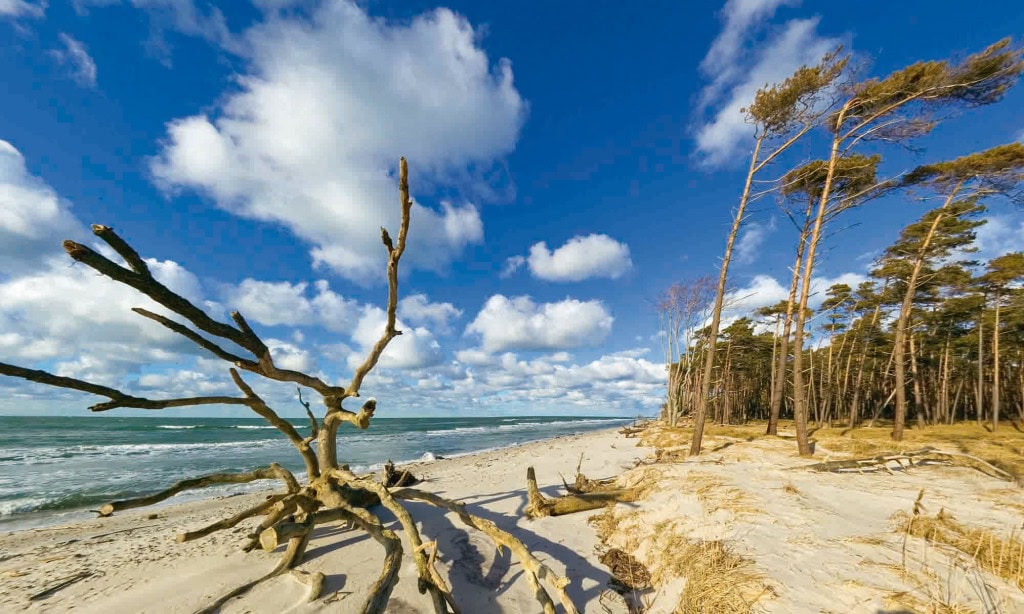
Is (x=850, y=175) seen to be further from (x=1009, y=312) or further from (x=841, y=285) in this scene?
(x=1009, y=312)

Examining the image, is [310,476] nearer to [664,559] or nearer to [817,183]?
[664,559]

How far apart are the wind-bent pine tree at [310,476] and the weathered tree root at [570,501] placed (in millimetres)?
1813

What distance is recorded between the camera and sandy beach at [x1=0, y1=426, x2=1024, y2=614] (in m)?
3.22

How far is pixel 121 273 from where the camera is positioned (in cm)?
273

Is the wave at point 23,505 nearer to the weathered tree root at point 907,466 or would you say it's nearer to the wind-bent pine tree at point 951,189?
the weathered tree root at point 907,466

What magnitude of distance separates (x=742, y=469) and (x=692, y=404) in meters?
43.3

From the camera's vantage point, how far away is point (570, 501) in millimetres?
6141

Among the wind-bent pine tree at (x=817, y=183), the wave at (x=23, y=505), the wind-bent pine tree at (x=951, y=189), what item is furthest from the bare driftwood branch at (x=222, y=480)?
the wind-bent pine tree at (x=951, y=189)

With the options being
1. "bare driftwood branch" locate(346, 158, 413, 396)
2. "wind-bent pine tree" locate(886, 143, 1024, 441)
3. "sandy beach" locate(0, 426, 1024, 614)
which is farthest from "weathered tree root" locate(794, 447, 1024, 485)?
"bare driftwood branch" locate(346, 158, 413, 396)

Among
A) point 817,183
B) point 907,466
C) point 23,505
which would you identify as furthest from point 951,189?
point 23,505

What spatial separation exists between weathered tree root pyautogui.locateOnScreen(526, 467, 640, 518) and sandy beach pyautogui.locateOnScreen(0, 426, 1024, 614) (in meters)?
0.16

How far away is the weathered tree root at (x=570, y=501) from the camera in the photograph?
235 inches

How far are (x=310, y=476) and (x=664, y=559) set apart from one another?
15.1 ft

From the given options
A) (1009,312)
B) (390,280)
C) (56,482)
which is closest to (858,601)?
(390,280)
